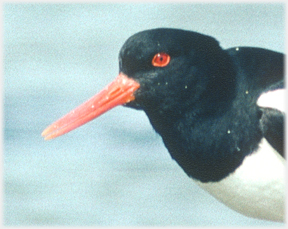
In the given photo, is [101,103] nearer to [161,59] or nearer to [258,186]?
[161,59]

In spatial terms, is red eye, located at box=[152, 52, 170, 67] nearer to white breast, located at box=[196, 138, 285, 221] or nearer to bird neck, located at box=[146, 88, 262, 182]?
bird neck, located at box=[146, 88, 262, 182]

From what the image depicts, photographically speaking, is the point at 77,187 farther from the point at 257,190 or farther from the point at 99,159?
the point at 257,190

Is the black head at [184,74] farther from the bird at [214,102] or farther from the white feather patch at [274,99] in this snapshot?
the white feather patch at [274,99]

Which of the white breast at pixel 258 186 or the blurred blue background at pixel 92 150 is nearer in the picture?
the white breast at pixel 258 186

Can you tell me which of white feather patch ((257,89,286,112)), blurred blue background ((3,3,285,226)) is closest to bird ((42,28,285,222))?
white feather patch ((257,89,286,112))

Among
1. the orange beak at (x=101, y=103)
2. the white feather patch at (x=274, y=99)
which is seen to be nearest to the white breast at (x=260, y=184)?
the white feather patch at (x=274, y=99)

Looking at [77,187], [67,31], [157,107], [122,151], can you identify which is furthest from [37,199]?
[157,107]
